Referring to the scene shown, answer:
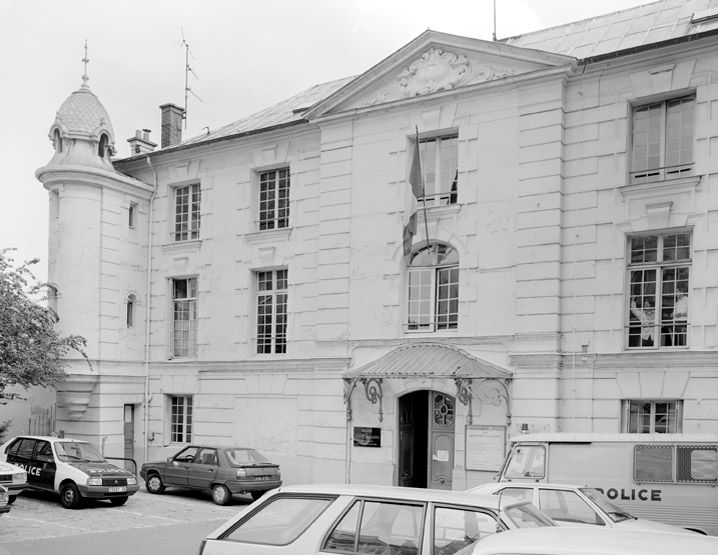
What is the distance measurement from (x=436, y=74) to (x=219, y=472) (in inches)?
453

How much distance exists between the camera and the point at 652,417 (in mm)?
19547

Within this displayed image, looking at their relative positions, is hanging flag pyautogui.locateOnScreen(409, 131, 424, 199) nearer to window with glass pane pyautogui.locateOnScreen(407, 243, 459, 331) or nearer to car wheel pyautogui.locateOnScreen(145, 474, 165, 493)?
window with glass pane pyautogui.locateOnScreen(407, 243, 459, 331)

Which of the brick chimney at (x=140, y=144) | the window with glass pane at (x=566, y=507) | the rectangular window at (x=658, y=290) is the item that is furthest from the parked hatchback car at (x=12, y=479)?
the brick chimney at (x=140, y=144)

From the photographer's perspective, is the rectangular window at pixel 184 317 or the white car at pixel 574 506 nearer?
the white car at pixel 574 506

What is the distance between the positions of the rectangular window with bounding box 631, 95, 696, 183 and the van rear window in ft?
24.6

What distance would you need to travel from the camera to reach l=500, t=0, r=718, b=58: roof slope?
21594mm

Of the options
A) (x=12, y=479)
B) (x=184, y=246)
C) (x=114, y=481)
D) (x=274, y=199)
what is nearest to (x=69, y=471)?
(x=114, y=481)

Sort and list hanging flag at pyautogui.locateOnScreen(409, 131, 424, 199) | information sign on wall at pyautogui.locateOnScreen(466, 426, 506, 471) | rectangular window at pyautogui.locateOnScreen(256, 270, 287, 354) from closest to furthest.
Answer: information sign on wall at pyautogui.locateOnScreen(466, 426, 506, 471), hanging flag at pyautogui.locateOnScreen(409, 131, 424, 199), rectangular window at pyautogui.locateOnScreen(256, 270, 287, 354)

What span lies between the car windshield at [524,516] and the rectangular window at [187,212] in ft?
69.9

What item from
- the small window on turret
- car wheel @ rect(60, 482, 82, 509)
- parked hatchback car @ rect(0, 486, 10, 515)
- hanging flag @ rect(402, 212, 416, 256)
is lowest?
car wheel @ rect(60, 482, 82, 509)

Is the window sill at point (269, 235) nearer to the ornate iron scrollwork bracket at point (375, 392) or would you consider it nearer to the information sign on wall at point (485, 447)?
the ornate iron scrollwork bracket at point (375, 392)

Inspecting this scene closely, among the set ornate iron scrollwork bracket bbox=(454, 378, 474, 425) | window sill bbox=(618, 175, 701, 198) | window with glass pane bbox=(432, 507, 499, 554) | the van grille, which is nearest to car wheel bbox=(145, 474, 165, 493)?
the van grille

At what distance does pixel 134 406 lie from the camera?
92.5 ft

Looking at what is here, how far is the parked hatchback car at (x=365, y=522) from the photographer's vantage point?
23.7ft
